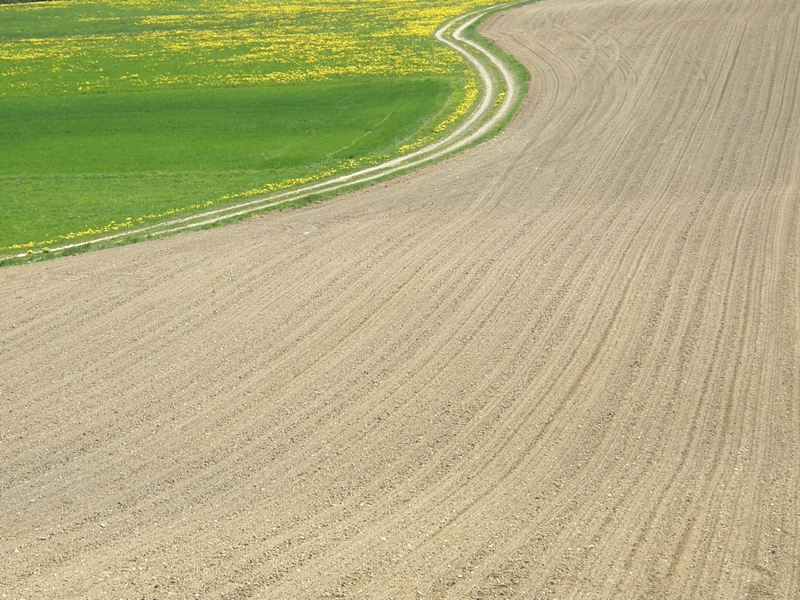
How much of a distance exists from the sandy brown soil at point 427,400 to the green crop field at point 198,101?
274 inches

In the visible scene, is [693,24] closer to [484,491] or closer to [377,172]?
[377,172]

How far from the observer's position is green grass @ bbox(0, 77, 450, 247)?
96.5 ft

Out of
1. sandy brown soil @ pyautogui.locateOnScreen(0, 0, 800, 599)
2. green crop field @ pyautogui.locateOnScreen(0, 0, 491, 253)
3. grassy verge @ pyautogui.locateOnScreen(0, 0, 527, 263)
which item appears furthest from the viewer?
green crop field @ pyautogui.locateOnScreen(0, 0, 491, 253)

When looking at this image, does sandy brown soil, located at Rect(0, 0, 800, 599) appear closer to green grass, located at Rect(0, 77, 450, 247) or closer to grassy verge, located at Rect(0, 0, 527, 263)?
green grass, located at Rect(0, 77, 450, 247)

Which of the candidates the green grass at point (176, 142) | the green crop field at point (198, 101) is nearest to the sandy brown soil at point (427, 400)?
the green grass at point (176, 142)

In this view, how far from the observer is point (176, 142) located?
121ft

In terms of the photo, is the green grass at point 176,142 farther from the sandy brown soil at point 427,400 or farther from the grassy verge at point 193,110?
the sandy brown soil at point 427,400

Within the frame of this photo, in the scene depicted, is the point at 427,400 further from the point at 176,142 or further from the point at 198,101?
the point at 198,101

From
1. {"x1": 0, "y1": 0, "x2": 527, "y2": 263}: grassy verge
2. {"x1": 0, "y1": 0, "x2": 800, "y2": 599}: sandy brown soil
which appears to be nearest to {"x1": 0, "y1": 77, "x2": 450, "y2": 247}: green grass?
{"x1": 0, "y1": 0, "x2": 527, "y2": 263}: grassy verge

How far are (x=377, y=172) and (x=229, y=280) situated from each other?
38.5ft

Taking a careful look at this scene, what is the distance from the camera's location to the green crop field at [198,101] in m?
30.5

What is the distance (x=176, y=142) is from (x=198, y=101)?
6.78 m

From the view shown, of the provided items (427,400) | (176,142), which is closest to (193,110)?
(176,142)

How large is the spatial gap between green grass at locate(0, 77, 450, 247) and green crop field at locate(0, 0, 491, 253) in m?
0.12
